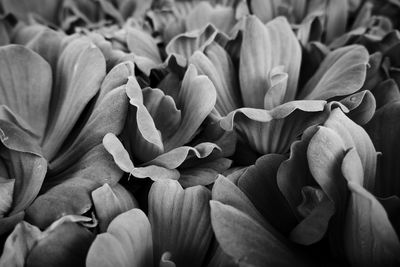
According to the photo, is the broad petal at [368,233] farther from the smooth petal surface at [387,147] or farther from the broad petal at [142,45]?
the broad petal at [142,45]

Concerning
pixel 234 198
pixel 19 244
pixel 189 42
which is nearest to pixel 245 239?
pixel 234 198

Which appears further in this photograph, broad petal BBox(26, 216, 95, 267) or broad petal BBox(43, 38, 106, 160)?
broad petal BBox(43, 38, 106, 160)

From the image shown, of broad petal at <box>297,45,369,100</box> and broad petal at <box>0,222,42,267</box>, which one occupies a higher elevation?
broad petal at <box>297,45,369,100</box>

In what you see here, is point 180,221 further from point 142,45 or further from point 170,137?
point 142,45

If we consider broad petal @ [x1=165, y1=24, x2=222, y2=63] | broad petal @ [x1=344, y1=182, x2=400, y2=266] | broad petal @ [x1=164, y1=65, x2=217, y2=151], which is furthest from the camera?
broad petal @ [x1=165, y1=24, x2=222, y2=63]

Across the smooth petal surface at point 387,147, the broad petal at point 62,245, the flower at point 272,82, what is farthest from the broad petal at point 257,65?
the broad petal at point 62,245

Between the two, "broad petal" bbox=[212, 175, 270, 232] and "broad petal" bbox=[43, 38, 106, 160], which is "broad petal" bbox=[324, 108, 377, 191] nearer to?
"broad petal" bbox=[212, 175, 270, 232]

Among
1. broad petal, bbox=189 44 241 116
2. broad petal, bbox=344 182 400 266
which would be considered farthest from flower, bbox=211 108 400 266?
broad petal, bbox=189 44 241 116

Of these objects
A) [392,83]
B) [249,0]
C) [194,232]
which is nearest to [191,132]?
[194,232]
